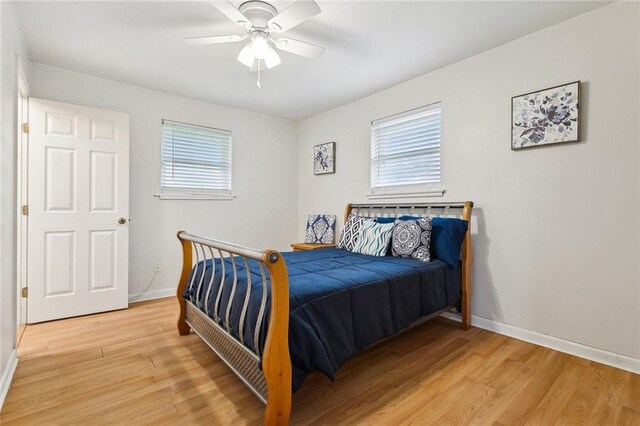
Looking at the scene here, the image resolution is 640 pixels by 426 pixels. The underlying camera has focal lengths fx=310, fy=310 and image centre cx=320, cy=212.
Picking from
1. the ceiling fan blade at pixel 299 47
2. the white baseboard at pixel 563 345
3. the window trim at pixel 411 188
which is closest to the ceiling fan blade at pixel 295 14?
the ceiling fan blade at pixel 299 47

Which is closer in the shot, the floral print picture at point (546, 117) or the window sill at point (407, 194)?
the floral print picture at point (546, 117)

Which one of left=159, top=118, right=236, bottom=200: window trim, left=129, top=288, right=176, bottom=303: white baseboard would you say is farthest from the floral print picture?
left=129, top=288, right=176, bottom=303: white baseboard

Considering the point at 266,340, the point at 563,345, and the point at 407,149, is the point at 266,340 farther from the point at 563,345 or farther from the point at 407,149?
the point at 407,149

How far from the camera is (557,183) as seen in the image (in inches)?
91.4

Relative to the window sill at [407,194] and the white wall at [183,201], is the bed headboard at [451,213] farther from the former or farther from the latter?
the white wall at [183,201]

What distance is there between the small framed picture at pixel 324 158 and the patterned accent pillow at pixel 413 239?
167cm

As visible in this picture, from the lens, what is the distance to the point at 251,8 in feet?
6.48

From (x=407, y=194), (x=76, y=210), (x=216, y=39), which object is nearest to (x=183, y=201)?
(x=76, y=210)

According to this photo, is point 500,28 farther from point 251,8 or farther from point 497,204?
point 251,8

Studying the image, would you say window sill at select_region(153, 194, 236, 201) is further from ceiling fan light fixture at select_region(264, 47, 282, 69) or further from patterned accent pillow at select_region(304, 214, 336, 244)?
ceiling fan light fixture at select_region(264, 47, 282, 69)

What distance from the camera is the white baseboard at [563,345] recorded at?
2029mm

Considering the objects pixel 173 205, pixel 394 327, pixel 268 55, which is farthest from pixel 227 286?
pixel 173 205

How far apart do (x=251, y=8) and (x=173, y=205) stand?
2505 millimetres

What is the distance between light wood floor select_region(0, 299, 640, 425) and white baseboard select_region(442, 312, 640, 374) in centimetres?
7
